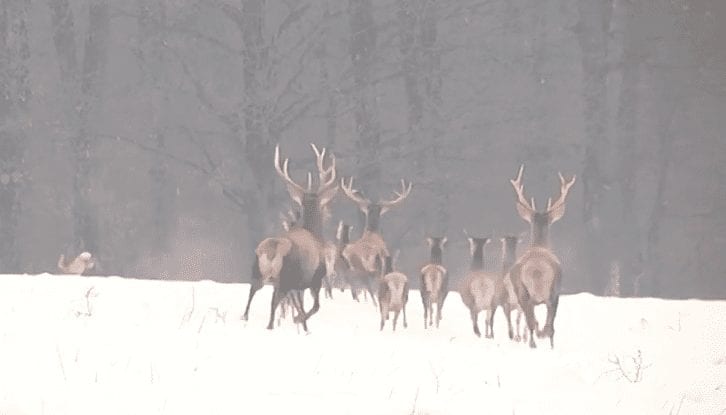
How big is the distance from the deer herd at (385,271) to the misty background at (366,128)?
8206 millimetres

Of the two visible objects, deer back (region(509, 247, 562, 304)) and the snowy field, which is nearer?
the snowy field

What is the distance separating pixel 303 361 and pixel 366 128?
14637 millimetres

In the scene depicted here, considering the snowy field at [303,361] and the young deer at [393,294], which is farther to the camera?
the young deer at [393,294]

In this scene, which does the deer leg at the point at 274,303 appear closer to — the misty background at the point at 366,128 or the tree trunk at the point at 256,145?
the tree trunk at the point at 256,145

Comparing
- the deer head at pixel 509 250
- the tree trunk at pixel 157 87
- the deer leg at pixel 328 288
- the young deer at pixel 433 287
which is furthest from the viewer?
the tree trunk at pixel 157 87

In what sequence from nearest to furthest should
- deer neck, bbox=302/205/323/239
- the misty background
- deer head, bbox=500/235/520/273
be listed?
deer neck, bbox=302/205/323/239, deer head, bbox=500/235/520/273, the misty background

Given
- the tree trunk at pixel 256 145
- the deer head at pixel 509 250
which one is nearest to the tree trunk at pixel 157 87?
the tree trunk at pixel 256 145

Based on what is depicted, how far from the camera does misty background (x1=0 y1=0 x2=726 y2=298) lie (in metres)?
24.2

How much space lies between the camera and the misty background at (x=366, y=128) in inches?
952

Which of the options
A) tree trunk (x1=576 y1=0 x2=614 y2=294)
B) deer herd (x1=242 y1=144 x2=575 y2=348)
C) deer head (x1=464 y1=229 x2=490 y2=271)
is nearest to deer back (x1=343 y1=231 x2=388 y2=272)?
deer herd (x1=242 y1=144 x2=575 y2=348)

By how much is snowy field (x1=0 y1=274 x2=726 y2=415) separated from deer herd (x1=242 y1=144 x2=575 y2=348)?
0.98 feet

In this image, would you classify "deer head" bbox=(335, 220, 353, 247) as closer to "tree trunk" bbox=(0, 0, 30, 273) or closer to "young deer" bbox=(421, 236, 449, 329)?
"young deer" bbox=(421, 236, 449, 329)

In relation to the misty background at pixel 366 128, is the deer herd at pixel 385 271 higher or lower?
lower

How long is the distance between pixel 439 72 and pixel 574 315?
34.3 feet
